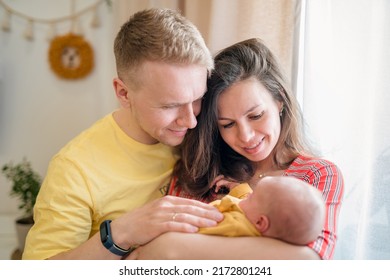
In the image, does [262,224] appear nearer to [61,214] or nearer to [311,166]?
[311,166]

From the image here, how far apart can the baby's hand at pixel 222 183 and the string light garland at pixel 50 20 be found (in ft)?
5.65

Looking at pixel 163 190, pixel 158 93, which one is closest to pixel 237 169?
pixel 163 190

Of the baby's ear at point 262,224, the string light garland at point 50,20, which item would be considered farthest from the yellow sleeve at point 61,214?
the string light garland at point 50,20

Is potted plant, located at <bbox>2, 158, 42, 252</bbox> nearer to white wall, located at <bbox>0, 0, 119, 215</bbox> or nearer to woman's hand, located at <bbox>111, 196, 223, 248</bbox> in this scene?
white wall, located at <bbox>0, 0, 119, 215</bbox>

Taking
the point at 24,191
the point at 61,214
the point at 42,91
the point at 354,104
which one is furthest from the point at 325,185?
the point at 42,91

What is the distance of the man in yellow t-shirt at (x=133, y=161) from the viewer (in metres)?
1.11

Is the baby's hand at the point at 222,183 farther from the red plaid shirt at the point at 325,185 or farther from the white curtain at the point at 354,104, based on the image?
the white curtain at the point at 354,104

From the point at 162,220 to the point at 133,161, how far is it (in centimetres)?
33
